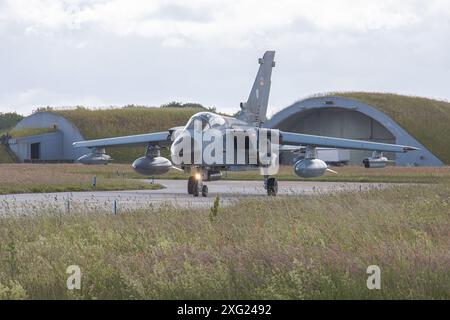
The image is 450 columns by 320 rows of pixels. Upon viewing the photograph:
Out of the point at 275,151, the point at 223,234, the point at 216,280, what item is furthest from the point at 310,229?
the point at 275,151

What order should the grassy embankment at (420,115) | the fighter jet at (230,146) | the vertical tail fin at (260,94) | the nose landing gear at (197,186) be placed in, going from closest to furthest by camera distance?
the fighter jet at (230,146) < the nose landing gear at (197,186) < the vertical tail fin at (260,94) < the grassy embankment at (420,115)

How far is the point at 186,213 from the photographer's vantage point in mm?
17281

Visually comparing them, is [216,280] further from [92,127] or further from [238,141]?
[92,127]

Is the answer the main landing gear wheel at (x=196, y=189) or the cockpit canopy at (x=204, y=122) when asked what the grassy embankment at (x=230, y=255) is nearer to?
the cockpit canopy at (x=204, y=122)

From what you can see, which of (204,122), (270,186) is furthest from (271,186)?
(204,122)

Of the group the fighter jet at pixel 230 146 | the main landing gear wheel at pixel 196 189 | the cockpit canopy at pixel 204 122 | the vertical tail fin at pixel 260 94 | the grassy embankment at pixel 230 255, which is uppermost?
the vertical tail fin at pixel 260 94

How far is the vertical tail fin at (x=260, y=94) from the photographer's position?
33.5 metres

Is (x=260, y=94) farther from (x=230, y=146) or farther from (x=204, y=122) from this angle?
(x=204, y=122)

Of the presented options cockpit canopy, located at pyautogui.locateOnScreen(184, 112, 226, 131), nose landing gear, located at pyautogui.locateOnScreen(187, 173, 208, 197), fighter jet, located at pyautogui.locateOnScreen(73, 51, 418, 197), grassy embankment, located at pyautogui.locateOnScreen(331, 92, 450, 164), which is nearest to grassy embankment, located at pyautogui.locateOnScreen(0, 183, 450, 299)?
fighter jet, located at pyautogui.locateOnScreen(73, 51, 418, 197)

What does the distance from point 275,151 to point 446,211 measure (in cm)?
1507

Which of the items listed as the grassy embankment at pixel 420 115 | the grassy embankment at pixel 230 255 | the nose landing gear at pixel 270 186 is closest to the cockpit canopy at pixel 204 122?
the nose landing gear at pixel 270 186

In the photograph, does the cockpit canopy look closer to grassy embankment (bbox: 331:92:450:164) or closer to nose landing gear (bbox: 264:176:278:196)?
nose landing gear (bbox: 264:176:278:196)

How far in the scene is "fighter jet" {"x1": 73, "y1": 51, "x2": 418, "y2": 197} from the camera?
27.6 metres

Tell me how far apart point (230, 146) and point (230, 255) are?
1829 cm
